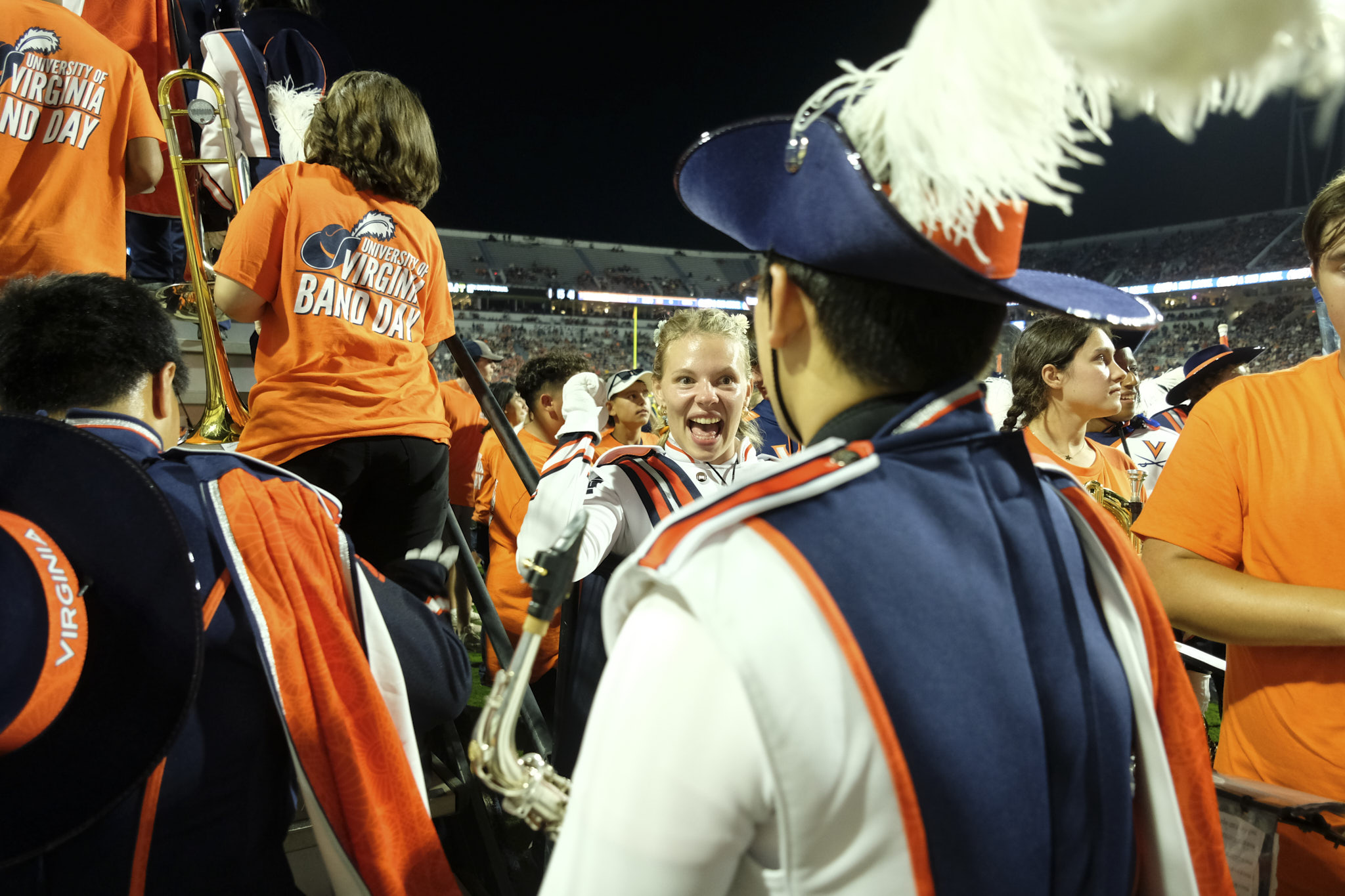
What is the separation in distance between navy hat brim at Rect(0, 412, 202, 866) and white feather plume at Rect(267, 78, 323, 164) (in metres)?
2.62

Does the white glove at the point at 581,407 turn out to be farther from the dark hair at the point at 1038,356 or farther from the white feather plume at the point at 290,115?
the dark hair at the point at 1038,356

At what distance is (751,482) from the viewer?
813mm

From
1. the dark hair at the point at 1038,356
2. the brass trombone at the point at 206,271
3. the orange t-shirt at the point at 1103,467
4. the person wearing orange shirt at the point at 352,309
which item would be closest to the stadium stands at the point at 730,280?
the orange t-shirt at the point at 1103,467

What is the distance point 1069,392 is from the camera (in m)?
3.42

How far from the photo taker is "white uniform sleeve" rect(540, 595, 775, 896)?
671 mm

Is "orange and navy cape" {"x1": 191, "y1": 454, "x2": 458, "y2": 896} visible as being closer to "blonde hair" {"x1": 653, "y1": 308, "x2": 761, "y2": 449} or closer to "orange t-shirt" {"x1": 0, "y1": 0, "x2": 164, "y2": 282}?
"blonde hair" {"x1": 653, "y1": 308, "x2": 761, "y2": 449}

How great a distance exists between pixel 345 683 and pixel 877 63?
1.39 metres

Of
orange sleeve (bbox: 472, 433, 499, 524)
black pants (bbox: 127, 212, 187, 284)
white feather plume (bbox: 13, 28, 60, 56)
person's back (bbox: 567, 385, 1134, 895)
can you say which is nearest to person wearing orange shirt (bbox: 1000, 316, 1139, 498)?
person's back (bbox: 567, 385, 1134, 895)

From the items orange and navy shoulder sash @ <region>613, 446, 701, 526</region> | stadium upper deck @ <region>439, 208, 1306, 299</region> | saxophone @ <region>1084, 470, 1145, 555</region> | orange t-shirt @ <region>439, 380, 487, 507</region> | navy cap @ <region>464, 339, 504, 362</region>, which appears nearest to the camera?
orange and navy shoulder sash @ <region>613, 446, 701, 526</region>

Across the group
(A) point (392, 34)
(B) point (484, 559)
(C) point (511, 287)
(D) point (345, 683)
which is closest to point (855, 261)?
(D) point (345, 683)

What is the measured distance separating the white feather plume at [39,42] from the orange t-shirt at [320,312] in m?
0.83

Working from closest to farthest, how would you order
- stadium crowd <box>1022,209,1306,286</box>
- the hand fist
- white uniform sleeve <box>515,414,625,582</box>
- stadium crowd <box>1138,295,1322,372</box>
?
white uniform sleeve <box>515,414,625,582</box>
the hand fist
stadium crowd <box>1138,295,1322,372</box>
stadium crowd <box>1022,209,1306,286</box>

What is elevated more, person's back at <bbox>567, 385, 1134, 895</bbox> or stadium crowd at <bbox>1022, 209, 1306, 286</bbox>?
stadium crowd at <bbox>1022, 209, 1306, 286</bbox>

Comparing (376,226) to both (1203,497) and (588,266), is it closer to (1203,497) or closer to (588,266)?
(1203,497)
